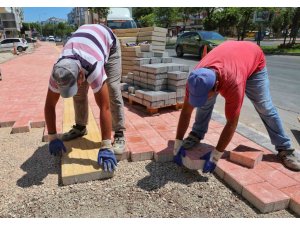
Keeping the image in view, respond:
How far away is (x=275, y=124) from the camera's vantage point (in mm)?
3135

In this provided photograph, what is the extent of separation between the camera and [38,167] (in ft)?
10.7

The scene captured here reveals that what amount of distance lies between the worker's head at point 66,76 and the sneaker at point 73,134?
1.40 m

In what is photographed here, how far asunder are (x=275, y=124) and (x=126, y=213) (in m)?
1.86

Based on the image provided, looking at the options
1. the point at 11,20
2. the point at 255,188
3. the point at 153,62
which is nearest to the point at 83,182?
the point at 255,188

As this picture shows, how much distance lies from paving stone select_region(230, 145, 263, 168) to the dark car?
1023 centimetres

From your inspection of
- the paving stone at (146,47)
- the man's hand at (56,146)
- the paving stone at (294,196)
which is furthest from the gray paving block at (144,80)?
the paving stone at (294,196)

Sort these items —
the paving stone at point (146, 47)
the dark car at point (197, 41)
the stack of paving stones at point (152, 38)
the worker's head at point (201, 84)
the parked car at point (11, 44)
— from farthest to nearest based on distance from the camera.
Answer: the parked car at point (11, 44) < the dark car at point (197, 41) < the stack of paving stones at point (152, 38) < the paving stone at point (146, 47) < the worker's head at point (201, 84)

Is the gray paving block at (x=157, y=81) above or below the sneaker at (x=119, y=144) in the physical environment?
above

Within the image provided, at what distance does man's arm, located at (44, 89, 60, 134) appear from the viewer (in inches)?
109

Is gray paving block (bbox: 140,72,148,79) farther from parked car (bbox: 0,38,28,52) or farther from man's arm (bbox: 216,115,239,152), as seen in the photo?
parked car (bbox: 0,38,28,52)

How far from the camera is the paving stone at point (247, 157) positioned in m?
3.01

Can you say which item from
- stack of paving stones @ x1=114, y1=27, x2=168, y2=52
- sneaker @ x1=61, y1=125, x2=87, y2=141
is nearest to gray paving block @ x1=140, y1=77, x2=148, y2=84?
stack of paving stones @ x1=114, y1=27, x2=168, y2=52

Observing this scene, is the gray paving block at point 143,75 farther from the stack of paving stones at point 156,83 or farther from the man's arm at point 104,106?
the man's arm at point 104,106

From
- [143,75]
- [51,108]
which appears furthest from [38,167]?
[143,75]
